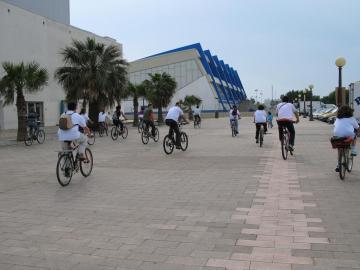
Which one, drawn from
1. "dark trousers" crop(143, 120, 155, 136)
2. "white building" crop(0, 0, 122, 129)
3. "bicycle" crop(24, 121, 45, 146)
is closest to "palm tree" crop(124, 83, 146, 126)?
"white building" crop(0, 0, 122, 129)

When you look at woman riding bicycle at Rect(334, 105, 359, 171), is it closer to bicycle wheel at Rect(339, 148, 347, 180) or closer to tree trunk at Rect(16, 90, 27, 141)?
bicycle wheel at Rect(339, 148, 347, 180)

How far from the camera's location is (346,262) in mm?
4504

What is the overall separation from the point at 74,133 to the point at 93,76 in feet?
66.1

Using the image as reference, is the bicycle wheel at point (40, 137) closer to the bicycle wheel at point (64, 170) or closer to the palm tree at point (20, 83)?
the palm tree at point (20, 83)

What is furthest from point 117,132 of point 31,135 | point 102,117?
point 31,135

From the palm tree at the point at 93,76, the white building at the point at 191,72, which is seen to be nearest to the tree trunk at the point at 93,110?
the palm tree at the point at 93,76

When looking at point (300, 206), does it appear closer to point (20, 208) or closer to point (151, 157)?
point (20, 208)

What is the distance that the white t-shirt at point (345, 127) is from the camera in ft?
29.9

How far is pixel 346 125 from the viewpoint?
363 inches

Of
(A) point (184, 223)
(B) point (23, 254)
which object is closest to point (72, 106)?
(A) point (184, 223)

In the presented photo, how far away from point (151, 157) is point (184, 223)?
26.9 ft

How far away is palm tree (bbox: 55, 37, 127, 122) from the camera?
1139 inches

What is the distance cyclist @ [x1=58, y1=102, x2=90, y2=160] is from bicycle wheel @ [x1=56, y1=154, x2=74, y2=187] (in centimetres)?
42

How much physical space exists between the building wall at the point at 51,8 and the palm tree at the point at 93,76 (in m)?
25.1
